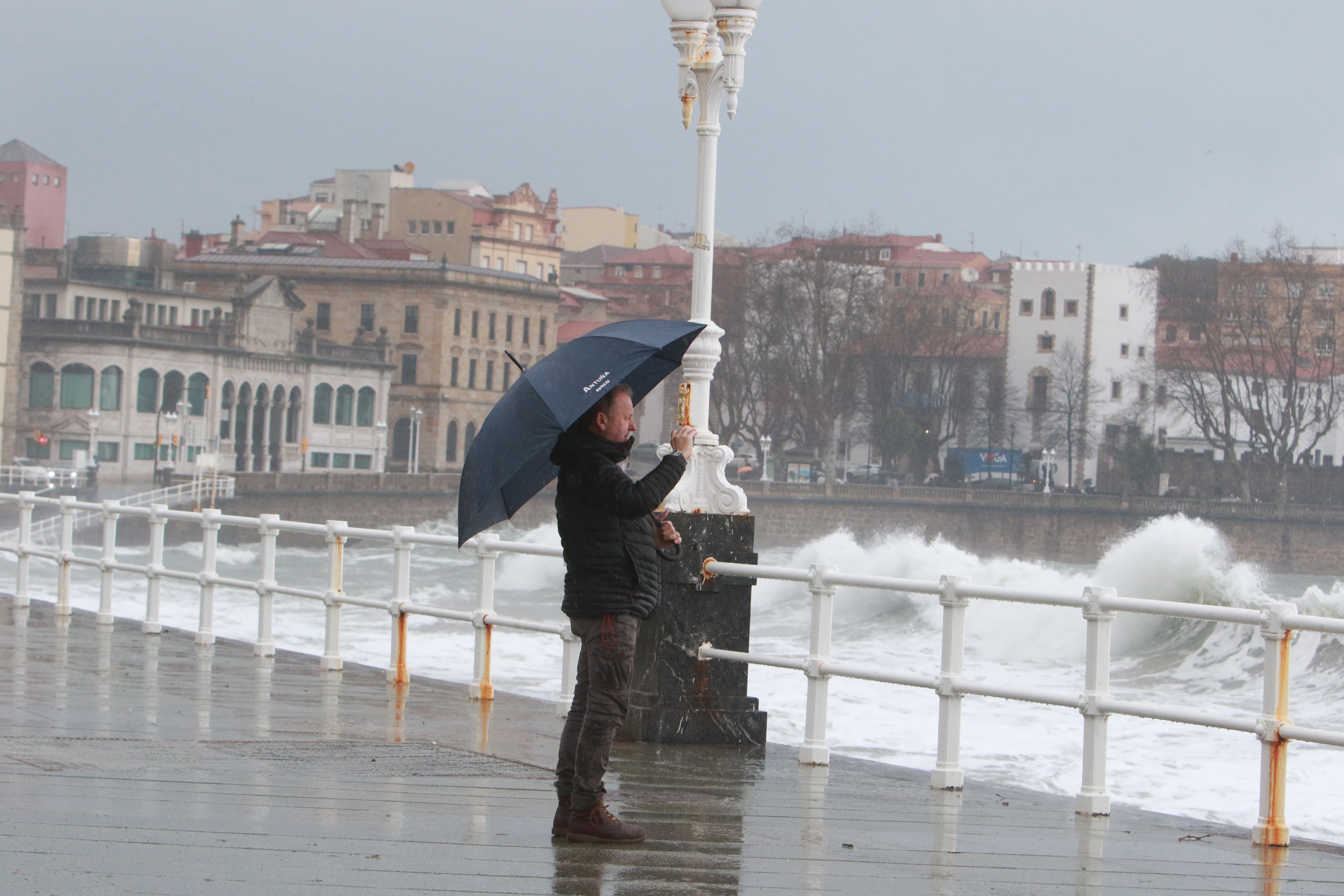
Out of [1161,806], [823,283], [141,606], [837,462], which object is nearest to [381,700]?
[1161,806]

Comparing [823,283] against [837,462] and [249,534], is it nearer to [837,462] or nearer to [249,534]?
[837,462]

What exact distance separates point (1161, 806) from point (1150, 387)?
263 ft

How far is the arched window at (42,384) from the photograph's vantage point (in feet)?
245

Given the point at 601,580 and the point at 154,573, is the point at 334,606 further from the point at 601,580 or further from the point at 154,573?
the point at 601,580

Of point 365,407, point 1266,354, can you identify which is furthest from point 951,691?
point 365,407

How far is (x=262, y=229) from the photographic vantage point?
124812 mm

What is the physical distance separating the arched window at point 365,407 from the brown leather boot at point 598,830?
280 feet

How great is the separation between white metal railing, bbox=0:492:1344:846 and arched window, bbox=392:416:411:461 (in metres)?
83.9

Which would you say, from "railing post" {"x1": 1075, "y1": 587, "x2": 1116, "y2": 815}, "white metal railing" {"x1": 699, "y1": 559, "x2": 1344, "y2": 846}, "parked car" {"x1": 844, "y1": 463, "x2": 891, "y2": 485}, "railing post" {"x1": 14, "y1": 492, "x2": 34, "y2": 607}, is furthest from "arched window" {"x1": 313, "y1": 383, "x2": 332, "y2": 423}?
"railing post" {"x1": 1075, "y1": 587, "x2": 1116, "y2": 815}

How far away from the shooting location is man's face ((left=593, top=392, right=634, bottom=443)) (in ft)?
19.2

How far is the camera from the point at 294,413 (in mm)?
86062

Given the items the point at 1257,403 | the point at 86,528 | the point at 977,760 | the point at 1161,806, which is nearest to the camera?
the point at 1161,806

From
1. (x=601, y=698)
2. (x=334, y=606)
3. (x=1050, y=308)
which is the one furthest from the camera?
(x=1050, y=308)

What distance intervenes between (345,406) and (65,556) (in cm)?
7554
